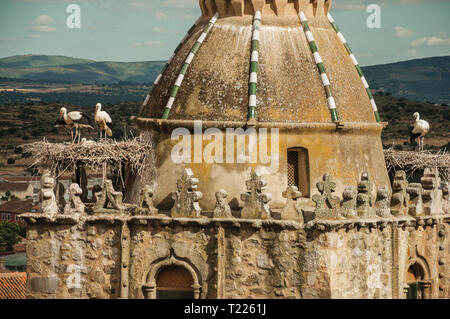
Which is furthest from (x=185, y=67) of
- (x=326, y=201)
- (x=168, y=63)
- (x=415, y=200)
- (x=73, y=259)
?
(x=415, y=200)

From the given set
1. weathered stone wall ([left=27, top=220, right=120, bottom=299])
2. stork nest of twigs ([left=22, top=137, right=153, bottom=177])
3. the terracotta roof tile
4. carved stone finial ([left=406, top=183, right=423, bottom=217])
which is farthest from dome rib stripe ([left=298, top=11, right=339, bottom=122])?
the terracotta roof tile

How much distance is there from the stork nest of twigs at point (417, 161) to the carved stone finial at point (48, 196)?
10.2 m

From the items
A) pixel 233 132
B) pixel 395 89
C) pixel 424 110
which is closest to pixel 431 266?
pixel 233 132

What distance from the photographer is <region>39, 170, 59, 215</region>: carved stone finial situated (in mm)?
27875

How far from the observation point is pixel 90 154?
2791cm

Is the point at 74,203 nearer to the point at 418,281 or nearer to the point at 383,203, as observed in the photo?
the point at 383,203

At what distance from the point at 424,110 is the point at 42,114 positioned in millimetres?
34499

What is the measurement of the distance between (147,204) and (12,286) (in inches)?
711

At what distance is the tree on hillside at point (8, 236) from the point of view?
87.1 meters

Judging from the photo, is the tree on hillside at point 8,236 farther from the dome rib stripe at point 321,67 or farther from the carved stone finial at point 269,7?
the dome rib stripe at point 321,67

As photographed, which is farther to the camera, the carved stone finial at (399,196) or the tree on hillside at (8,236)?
the tree on hillside at (8,236)

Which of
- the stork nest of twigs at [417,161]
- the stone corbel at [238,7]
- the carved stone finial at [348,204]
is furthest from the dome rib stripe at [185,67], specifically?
the stork nest of twigs at [417,161]

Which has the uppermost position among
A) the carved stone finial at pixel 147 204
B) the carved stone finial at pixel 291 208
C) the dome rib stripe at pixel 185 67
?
the dome rib stripe at pixel 185 67

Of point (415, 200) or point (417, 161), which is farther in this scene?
point (417, 161)
